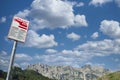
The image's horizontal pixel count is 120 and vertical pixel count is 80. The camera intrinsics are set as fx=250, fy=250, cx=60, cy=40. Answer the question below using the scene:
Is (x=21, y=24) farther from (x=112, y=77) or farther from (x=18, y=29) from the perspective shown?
(x=112, y=77)

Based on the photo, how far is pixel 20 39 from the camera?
12.9 metres

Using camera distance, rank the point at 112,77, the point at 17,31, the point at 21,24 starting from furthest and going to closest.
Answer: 1. the point at 112,77
2. the point at 21,24
3. the point at 17,31

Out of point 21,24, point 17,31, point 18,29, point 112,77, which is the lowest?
point 17,31

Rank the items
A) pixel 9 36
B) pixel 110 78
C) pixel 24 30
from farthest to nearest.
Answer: pixel 110 78, pixel 24 30, pixel 9 36

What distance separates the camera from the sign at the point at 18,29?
12.6 m

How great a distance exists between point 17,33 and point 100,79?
182m

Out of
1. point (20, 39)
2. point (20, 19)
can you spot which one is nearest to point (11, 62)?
point (20, 39)

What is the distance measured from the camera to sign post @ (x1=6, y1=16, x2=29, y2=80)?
12609 mm

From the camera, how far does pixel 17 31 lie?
42.1ft

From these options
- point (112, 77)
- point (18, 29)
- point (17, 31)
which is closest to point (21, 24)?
point (18, 29)

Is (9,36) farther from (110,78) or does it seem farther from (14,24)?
(110,78)

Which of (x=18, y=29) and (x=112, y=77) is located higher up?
(x=112, y=77)

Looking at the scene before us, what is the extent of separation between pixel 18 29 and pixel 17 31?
A: 5.1 inches

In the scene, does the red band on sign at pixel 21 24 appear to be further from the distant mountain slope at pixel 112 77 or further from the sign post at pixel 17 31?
the distant mountain slope at pixel 112 77
